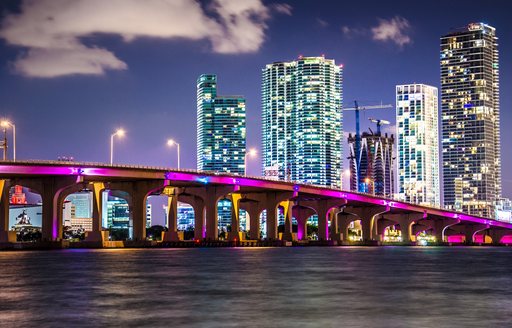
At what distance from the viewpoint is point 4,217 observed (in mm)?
128250

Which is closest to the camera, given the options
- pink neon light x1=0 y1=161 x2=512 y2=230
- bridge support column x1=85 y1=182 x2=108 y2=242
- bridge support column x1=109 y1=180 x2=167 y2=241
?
pink neon light x1=0 y1=161 x2=512 y2=230

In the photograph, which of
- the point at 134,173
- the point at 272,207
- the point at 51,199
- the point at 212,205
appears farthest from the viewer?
the point at 272,207

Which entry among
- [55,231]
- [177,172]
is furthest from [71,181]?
[177,172]

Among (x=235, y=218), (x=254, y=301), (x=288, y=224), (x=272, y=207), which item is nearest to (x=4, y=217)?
(x=235, y=218)

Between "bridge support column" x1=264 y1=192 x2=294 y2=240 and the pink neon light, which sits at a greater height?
the pink neon light

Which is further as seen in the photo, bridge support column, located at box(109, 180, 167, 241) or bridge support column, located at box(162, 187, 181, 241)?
bridge support column, located at box(162, 187, 181, 241)

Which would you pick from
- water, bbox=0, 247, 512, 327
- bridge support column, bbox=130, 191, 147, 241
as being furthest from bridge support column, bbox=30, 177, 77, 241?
water, bbox=0, 247, 512, 327

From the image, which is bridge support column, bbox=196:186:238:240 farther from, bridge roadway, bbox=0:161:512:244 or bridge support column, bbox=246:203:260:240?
bridge support column, bbox=246:203:260:240

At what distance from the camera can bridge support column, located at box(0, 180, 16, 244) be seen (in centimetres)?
12550

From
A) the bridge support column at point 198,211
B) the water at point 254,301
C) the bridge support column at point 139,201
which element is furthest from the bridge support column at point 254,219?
the water at point 254,301

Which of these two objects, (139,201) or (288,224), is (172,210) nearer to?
(139,201)

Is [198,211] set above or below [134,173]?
below

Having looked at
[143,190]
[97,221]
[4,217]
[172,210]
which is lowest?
[97,221]

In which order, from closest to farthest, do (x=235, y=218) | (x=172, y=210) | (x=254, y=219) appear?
(x=172, y=210) < (x=235, y=218) < (x=254, y=219)
